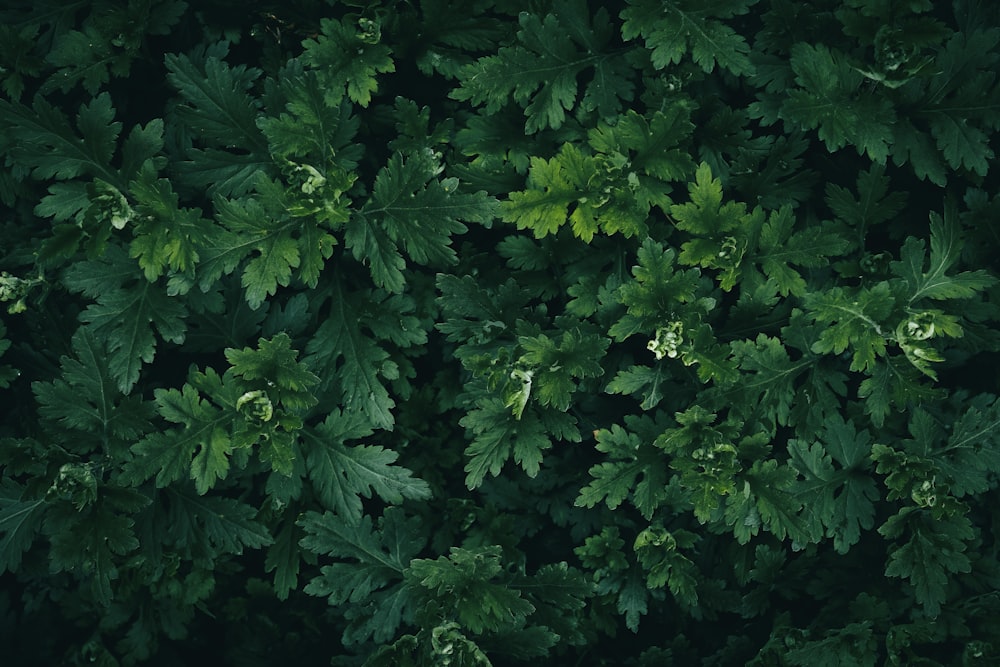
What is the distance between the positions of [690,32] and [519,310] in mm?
1298

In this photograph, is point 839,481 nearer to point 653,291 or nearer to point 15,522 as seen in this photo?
point 653,291

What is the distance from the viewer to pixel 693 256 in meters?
3.28

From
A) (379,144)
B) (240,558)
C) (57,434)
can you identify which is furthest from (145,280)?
(240,558)

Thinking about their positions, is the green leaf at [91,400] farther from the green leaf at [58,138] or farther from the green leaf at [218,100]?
the green leaf at [218,100]

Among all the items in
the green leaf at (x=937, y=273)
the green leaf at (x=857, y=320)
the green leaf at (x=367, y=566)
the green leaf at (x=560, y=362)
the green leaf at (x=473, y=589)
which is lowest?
the green leaf at (x=367, y=566)

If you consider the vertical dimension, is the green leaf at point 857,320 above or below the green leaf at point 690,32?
below

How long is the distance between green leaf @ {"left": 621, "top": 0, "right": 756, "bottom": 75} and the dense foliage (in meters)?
0.01

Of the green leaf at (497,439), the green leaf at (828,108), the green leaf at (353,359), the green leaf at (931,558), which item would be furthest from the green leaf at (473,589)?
the green leaf at (828,108)

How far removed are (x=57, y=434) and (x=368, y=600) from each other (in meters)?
1.54

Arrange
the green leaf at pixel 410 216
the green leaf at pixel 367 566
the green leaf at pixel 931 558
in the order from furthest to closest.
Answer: the green leaf at pixel 367 566
the green leaf at pixel 931 558
the green leaf at pixel 410 216

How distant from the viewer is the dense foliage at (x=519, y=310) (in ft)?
10.6

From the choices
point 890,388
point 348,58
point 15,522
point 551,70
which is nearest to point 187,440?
point 15,522

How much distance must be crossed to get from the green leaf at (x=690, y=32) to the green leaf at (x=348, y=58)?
3.23 ft

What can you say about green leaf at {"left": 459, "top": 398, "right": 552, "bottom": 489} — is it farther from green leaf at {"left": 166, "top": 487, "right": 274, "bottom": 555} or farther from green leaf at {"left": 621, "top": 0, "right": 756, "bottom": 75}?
green leaf at {"left": 621, "top": 0, "right": 756, "bottom": 75}
